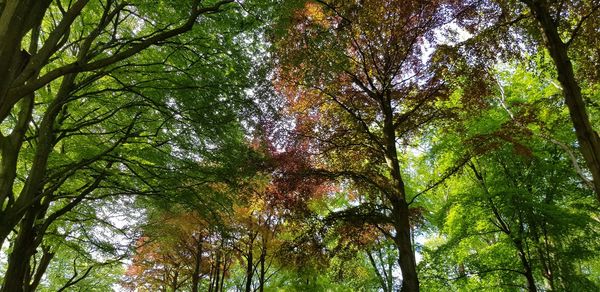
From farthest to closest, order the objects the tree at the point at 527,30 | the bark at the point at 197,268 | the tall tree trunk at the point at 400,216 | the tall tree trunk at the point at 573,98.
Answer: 1. the bark at the point at 197,268
2. the tall tree trunk at the point at 400,216
3. the tree at the point at 527,30
4. the tall tree trunk at the point at 573,98

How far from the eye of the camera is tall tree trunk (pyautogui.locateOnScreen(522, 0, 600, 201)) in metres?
3.89

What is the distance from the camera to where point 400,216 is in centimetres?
696

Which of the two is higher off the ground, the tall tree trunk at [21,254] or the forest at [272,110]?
the forest at [272,110]

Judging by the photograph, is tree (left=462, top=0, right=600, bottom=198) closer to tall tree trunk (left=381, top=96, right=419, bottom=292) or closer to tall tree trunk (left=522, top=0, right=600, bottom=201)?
tall tree trunk (left=522, top=0, right=600, bottom=201)

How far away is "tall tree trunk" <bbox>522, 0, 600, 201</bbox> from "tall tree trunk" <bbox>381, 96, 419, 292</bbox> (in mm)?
3279

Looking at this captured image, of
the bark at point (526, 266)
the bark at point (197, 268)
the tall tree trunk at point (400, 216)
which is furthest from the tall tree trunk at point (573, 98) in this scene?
the bark at point (197, 268)

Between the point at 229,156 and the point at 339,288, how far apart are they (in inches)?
432

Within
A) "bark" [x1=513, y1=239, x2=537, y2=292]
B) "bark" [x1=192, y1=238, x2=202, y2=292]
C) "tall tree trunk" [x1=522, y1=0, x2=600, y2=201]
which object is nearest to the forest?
"tall tree trunk" [x1=522, y1=0, x2=600, y2=201]

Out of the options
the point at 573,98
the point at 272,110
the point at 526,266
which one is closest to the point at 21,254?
the point at 272,110

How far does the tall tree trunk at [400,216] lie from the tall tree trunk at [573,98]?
3.28m

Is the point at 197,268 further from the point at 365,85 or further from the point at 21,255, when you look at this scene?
the point at 365,85

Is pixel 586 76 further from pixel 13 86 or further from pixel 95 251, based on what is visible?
pixel 95 251

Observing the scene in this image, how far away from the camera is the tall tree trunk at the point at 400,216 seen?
650 centimetres

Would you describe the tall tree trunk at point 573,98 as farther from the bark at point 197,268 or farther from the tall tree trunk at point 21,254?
the bark at point 197,268
